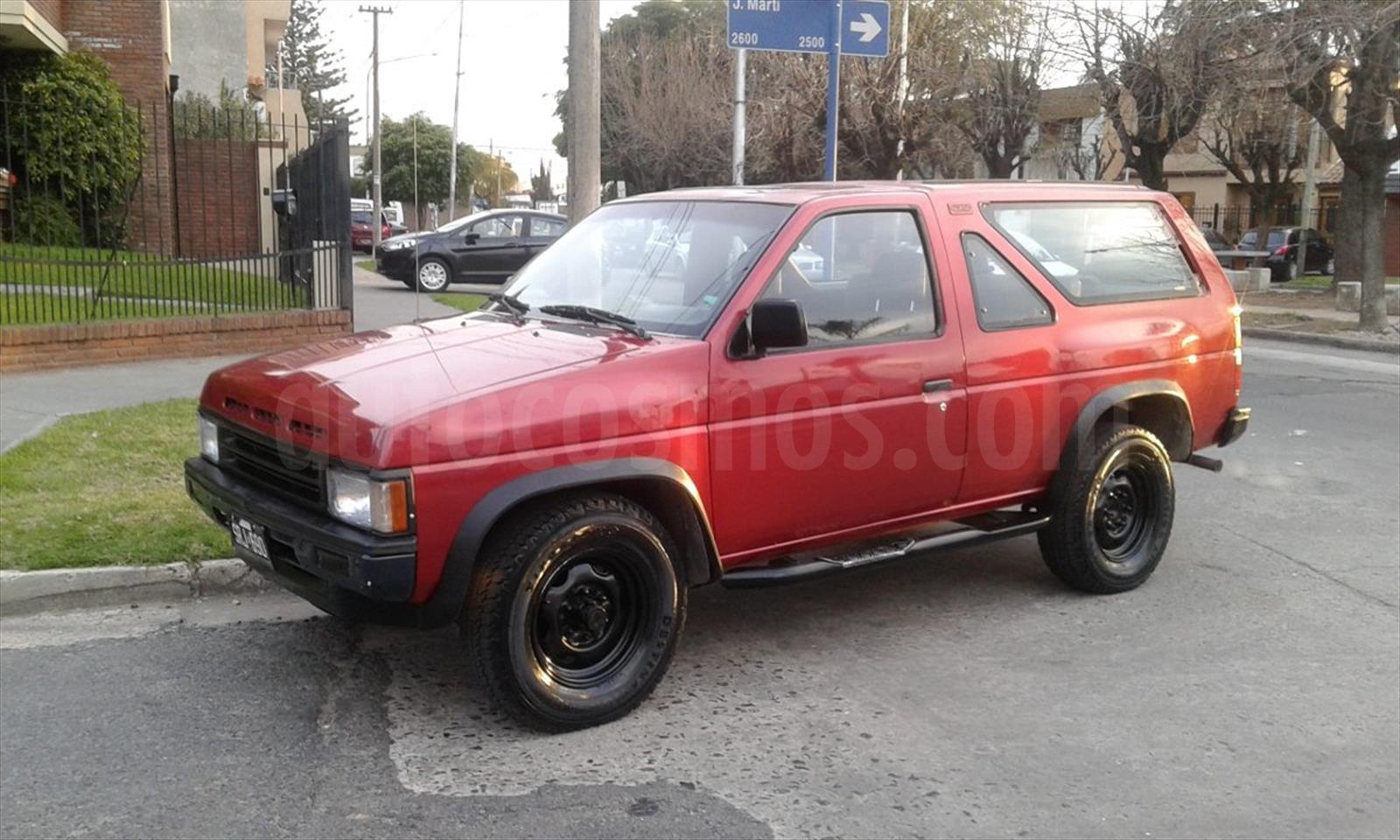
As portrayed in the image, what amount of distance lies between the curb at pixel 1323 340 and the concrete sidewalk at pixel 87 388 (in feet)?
45.1

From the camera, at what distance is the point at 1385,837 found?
3.82 m

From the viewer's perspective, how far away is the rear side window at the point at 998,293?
5.42m

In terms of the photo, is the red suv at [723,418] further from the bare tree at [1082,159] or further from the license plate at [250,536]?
the bare tree at [1082,159]

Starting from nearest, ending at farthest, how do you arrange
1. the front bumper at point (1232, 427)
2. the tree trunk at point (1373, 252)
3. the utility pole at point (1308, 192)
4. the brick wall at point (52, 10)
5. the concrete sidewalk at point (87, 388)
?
the front bumper at point (1232, 427) → the concrete sidewalk at point (87, 388) → the brick wall at point (52, 10) → the tree trunk at point (1373, 252) → the utility pole at point (1308, 192)

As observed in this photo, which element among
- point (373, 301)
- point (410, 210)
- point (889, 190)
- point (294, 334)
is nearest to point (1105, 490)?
point (889, 190)

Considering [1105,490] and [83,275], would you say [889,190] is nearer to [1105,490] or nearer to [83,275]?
[1105,490]

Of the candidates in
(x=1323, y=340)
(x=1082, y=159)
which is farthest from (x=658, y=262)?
(x=1082, y=159)

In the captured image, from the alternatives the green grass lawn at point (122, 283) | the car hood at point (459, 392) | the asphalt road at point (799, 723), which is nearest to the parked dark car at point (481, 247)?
the green grass lawn at point (122, 283)

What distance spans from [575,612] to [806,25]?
22.9 ft

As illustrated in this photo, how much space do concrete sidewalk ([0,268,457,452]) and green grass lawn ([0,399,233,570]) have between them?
284 millimetres

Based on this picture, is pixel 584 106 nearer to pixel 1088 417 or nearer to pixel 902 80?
pixel 1088 417

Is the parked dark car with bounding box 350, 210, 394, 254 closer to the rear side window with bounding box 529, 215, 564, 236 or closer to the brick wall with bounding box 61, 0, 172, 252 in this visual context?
the rear side window with bounding box 529, 215, 564, 236

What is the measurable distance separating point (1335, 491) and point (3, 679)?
25.0 feet

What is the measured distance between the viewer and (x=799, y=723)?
178 inches
